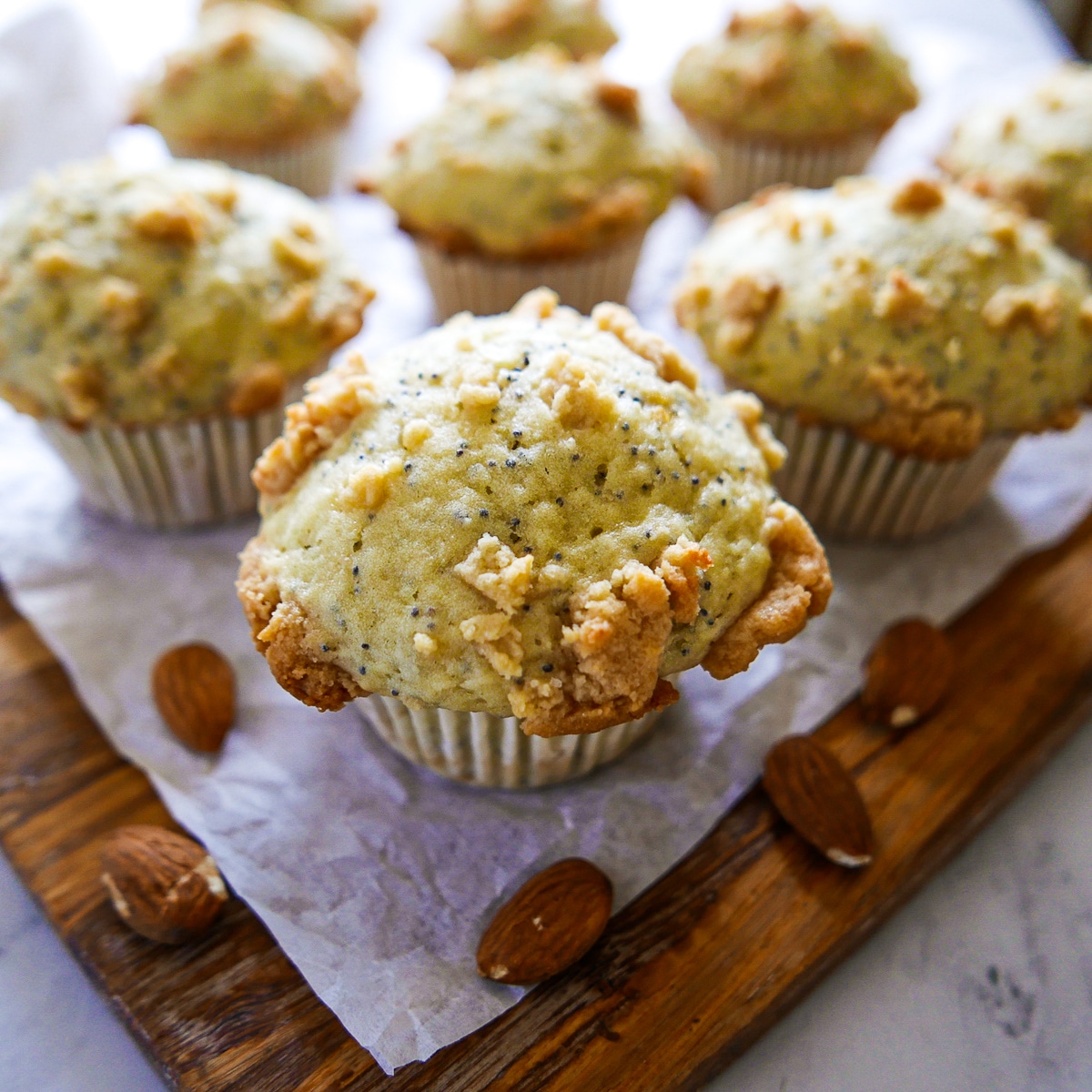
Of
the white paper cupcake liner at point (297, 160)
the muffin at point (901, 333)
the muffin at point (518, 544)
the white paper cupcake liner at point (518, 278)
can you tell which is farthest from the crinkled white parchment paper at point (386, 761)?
the white paper cupcake liner at point (297, 160)

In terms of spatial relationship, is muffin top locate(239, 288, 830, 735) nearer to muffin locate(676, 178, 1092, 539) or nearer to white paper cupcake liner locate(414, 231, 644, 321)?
muffin locate(676, 178, 1092, 539)

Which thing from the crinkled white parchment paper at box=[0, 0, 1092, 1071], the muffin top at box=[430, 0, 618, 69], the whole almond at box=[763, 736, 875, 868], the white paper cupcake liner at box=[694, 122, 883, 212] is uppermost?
the muffin top at box=[430, 0, 618, 69]

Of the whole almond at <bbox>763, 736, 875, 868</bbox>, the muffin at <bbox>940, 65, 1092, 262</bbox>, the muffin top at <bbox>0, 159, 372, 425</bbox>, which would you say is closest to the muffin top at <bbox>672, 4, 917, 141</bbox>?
the muffin at <bbox>940, 65, 1092, 262</bbox>

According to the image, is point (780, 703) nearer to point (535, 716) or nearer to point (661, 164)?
point (535, 716)

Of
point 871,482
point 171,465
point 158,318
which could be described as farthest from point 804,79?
point 171,465

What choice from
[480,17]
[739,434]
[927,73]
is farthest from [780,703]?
[927,73]

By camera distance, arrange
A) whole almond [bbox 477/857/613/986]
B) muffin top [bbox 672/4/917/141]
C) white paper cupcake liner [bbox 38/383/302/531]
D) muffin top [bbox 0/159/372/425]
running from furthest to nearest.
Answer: muffin top [bbox 672/4/917/141], white paper cupcake liner [bbox 38/383/302/531], muffin top [bbox 0/159/372/425], whole almond [bbox 477/857/613/986]
